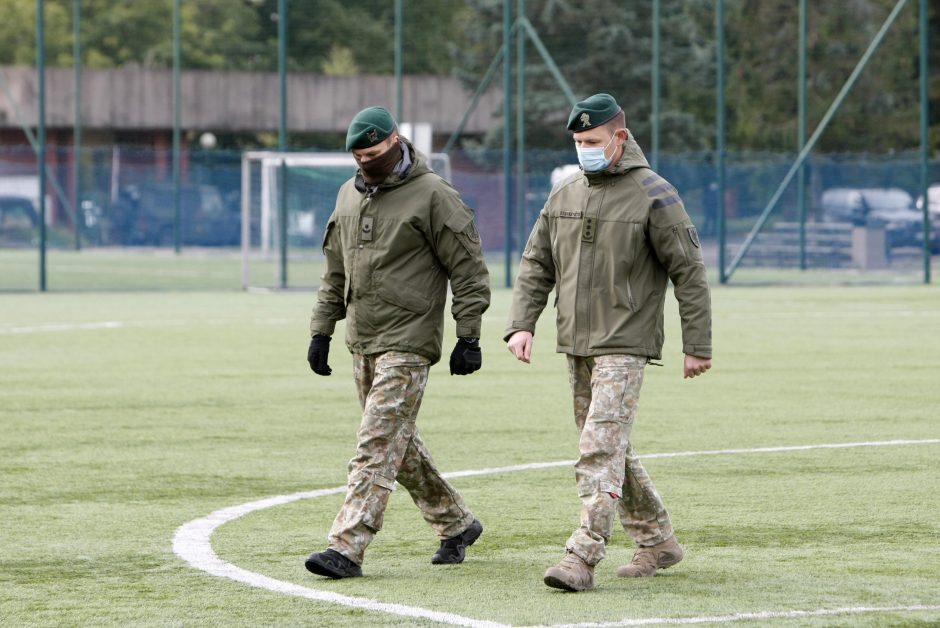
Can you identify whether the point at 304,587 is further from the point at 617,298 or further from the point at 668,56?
the point at 668,56

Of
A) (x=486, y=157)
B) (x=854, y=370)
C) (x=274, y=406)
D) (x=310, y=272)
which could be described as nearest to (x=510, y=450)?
(x=274, y=406)

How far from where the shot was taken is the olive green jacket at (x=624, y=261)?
6941 millimetres

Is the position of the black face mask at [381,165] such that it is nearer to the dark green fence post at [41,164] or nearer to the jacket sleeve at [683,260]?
the jacket sleeve at [683,260]

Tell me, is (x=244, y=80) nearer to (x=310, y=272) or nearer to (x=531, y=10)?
(x=531, y=10)

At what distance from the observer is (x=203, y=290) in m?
30.0

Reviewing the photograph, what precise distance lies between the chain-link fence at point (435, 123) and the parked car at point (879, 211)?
0.16 feet

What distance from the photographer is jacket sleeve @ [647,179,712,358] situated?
6.94 meters

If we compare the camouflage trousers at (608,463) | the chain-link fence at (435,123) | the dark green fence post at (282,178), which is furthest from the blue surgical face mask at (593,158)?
the dark green fence post at (282,178)

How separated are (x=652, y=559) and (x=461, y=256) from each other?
1.37 metres

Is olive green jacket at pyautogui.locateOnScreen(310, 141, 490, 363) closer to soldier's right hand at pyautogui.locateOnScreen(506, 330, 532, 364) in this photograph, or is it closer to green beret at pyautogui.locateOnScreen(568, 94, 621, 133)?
soldier's right hand at pyautogui.locateOnScreen(506, 330, 532, 364)

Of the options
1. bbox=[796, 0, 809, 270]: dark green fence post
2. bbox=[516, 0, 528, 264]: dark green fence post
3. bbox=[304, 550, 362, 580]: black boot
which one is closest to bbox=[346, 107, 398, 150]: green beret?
bbox=[304, 550, 362, 580]: black boot

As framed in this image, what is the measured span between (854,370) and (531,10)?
38928 millimetres

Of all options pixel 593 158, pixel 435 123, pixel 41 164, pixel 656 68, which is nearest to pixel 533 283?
pixel 593 158

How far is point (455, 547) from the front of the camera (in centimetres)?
744
